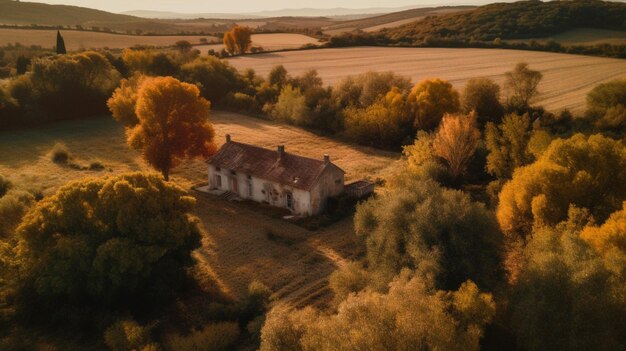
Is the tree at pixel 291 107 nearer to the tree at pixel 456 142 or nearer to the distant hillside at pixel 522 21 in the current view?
the tree at pixel 456 142

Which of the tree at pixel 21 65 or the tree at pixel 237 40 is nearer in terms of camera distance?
the tree at pixel 21 65

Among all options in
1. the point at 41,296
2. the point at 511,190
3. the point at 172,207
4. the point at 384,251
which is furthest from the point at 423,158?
the point at 41,296

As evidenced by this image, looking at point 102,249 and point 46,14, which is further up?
point 46,14

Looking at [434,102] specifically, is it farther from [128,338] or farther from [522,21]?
[522,21]

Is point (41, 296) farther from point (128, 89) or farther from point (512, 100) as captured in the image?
point (512, 100)

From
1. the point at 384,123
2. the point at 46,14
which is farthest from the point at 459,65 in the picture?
the point at 46,14

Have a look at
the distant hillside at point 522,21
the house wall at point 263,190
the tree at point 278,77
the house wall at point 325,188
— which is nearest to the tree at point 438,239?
the house wall at point 325,188
